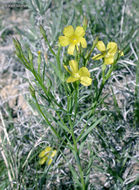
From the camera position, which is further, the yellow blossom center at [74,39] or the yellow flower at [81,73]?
the yellow blossom center at [74,39]

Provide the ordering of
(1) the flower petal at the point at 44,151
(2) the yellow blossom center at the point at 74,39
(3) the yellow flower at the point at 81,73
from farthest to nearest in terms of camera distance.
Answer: (1) the flower petal at the point at 44,151 < (2) the yellow blossom center at the point at 74,39 < (3) the yellow flower at the point at 81,73

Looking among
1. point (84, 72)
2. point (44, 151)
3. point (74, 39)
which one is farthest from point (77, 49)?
point (44, 151)

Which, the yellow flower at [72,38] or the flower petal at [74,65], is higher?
the yellow flower at [72,38]

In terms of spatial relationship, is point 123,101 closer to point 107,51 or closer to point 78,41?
point 107,51

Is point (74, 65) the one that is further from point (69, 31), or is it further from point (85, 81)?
point (69, 31)

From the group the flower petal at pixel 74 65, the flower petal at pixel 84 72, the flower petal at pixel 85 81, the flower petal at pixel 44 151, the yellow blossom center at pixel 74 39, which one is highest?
the yellow blossom center at pixel 74 39

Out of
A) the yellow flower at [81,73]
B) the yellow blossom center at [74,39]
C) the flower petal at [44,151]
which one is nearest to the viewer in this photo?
the yellow flower at [81,73]

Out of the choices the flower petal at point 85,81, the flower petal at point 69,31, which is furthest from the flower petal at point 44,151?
the flower petal at point 69,31

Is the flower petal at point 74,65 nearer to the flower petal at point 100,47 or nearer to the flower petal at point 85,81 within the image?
the flower petal at point 85,81

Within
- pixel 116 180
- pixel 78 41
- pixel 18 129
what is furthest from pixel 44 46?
pixel 116 180
